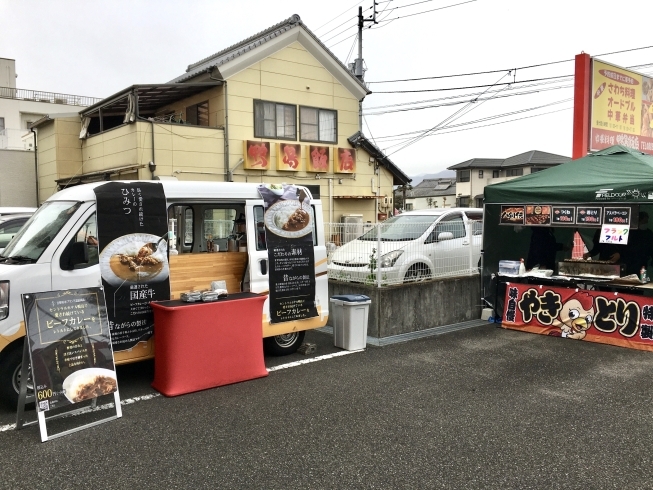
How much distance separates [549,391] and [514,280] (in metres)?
3.27

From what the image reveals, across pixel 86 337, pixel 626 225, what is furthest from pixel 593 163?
pixel 86 337

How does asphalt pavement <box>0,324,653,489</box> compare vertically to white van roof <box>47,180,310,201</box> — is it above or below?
below

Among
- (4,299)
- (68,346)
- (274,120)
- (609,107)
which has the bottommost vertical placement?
(68,346)

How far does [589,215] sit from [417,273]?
2.65 m

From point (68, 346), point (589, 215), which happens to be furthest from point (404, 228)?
point (68, 346)

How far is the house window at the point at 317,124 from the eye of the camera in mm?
17062

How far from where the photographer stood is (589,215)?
25.7 feet

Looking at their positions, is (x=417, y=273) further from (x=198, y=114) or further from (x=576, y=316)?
(x=198, y=114)

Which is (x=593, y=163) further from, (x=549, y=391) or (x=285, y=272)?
(x=285, y=272)

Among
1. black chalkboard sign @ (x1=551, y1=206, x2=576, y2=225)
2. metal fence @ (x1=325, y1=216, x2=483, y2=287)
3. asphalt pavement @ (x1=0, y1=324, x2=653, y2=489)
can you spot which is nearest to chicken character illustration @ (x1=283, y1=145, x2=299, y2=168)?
metal fence @ (x1=325, y1=216, x2=483, y2=287)

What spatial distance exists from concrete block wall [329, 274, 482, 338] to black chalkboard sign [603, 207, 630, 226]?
221 centimetres

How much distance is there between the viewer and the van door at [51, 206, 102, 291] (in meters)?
4.94

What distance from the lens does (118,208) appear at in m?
5.25

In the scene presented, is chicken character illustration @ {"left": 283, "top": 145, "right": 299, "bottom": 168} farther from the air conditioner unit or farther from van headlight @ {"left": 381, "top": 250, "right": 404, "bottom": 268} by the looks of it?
van headlight @ {"left": 381, "top": 250, "right": 404, "bottom": 268}
